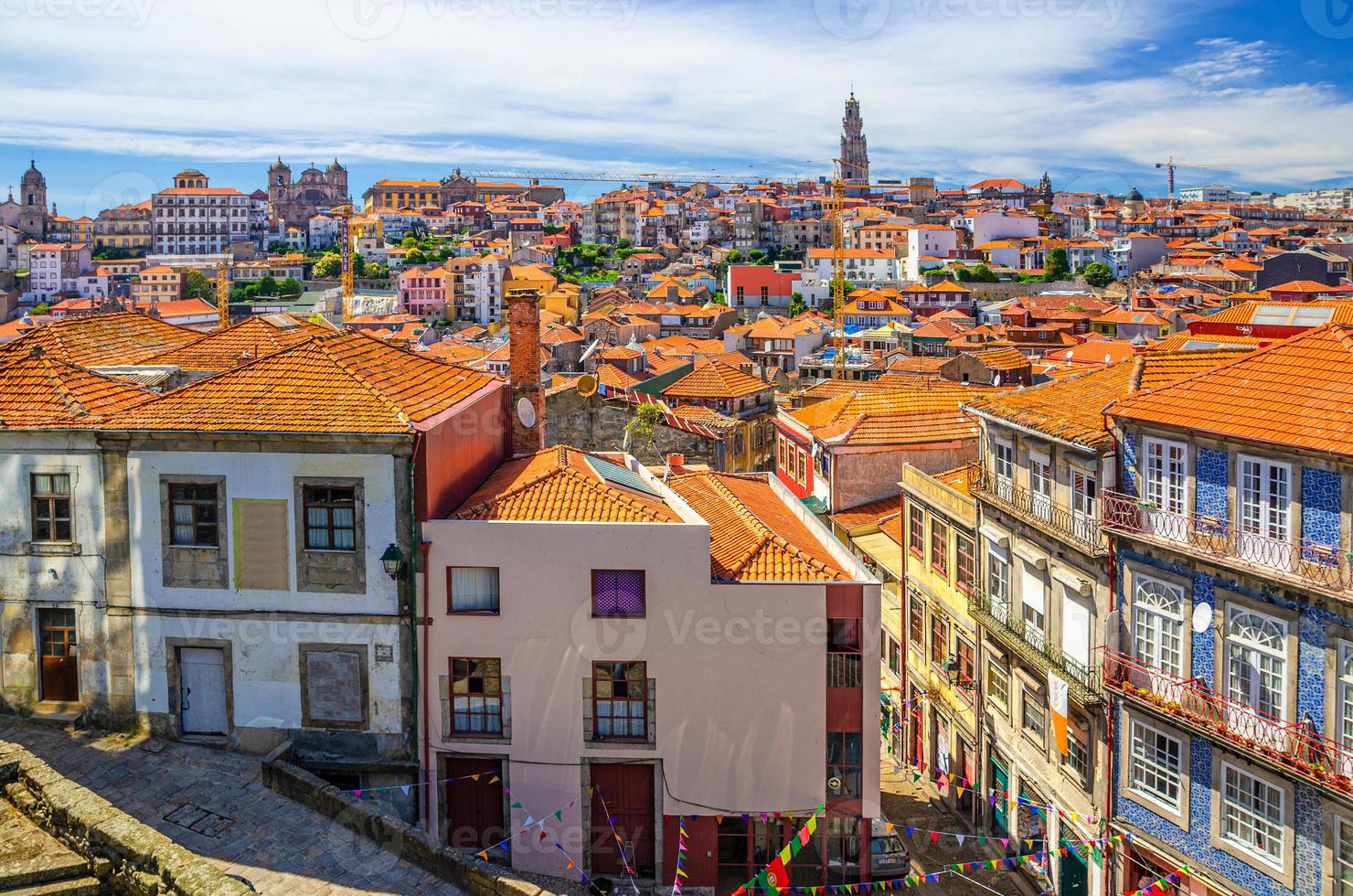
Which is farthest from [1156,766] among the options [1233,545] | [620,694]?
[620,694]

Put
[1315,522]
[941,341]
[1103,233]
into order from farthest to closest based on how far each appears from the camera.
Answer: [1103,233] → [941,341] → [1315,522]

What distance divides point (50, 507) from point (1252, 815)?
17703 millimetres

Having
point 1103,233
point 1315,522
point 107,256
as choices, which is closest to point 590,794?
point 1315,522

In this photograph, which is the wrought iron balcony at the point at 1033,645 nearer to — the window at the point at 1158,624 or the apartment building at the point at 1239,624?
the apartment building at the point at 1239,624

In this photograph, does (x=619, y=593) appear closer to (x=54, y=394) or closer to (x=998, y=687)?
(x=998, y=687)

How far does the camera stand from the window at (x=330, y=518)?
16656 mm

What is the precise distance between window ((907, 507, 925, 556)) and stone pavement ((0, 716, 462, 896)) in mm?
14624

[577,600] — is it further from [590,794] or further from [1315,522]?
[1315,522]

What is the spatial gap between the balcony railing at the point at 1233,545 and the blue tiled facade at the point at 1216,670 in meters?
0.14

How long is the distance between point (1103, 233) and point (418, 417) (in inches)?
5820

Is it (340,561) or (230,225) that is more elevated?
(230,225)

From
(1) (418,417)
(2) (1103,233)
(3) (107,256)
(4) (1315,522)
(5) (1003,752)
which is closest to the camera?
(4) (1315,522)

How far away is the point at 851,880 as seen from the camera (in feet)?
56.9

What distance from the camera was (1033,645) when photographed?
20.1 m
